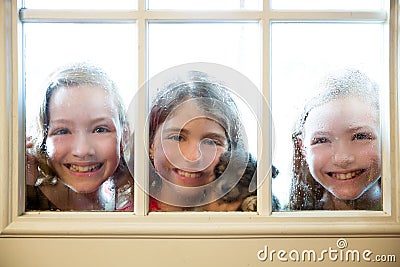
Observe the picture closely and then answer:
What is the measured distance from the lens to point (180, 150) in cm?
151

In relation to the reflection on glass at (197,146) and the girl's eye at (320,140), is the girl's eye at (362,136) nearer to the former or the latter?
the girl's eye at (320,140)

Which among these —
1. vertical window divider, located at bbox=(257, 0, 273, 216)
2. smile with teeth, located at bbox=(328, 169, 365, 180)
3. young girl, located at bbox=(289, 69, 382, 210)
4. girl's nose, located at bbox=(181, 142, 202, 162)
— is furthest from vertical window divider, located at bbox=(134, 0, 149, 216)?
smile with teeth, located at bbox=(328, 169, 365, 180)

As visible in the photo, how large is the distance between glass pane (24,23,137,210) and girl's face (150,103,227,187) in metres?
0.12

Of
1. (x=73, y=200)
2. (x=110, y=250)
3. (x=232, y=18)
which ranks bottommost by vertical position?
(x=110, y=250)

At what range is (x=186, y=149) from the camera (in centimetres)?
152

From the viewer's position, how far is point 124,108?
1.51 m

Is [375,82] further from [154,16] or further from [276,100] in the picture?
[154,16]

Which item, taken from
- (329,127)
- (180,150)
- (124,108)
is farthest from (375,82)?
(124,108)

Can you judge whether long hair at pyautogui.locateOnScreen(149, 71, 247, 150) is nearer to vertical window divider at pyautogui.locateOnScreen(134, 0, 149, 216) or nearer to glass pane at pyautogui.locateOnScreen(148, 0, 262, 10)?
vertical window divider at pyautogui.locateOnScreen(134, 0, 149, 216)

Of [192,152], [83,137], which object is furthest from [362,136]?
Answer: [83,137]

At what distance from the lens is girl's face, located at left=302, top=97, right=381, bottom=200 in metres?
1.51

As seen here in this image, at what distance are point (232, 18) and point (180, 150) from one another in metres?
0.42

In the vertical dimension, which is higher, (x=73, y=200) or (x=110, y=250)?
(x=73, y=200)

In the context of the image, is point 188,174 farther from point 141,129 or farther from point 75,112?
point 75,112
